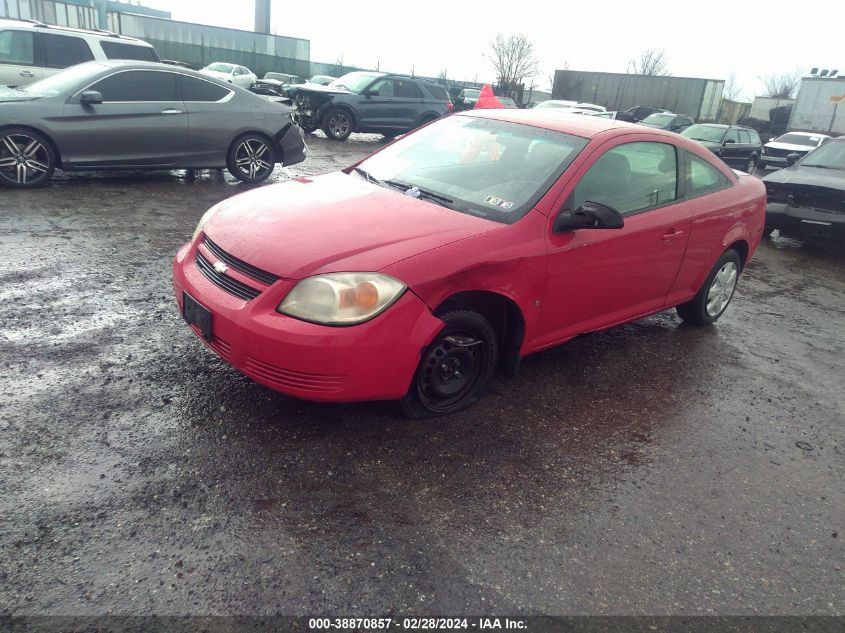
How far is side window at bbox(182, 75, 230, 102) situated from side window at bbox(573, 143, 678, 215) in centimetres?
634

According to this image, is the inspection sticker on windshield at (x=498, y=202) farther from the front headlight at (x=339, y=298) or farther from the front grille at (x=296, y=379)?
A: the front grille at (x=296, y=379)

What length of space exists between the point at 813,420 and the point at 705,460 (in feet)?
3.46

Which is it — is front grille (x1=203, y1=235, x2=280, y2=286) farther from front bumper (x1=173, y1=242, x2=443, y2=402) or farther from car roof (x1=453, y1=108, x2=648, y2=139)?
car roof (x1=453, y1=108, x2=648, y2=139)

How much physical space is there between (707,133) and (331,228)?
16158mm

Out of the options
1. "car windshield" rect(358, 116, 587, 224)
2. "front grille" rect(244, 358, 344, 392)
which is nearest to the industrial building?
"car windshield" rect(358, 116, 587, 224)

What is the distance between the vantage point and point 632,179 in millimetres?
3967

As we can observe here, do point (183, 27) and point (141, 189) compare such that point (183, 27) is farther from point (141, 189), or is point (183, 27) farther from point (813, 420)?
point (813, 420)

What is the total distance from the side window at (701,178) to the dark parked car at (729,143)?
12415 mm

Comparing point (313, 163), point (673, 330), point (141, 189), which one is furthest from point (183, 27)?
point (673, 330)

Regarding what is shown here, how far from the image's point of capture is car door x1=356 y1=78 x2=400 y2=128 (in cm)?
1533

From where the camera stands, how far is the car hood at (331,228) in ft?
9.45

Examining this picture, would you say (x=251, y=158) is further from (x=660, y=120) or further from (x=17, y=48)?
(x=660, y=120)

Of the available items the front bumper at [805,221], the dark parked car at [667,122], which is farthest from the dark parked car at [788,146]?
the front bumper at [805,221]

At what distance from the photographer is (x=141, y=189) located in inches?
315
